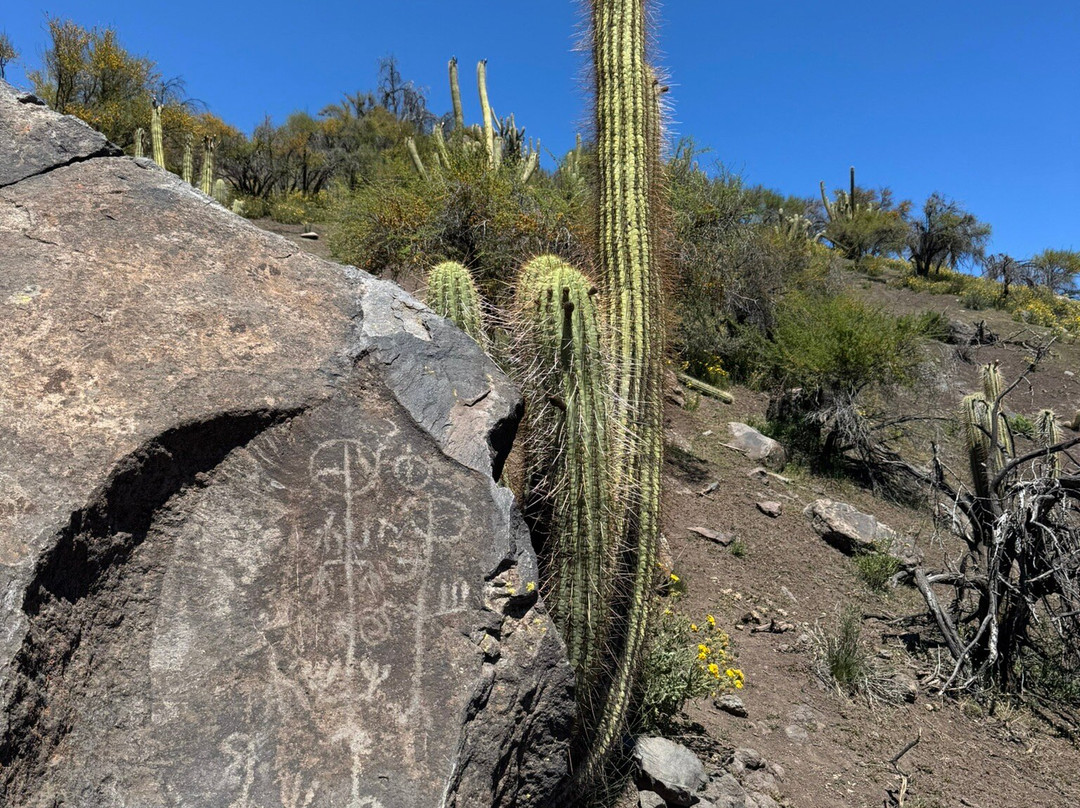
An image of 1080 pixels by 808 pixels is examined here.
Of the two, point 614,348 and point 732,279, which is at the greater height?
point 732,279

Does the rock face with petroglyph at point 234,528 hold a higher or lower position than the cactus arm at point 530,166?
lower

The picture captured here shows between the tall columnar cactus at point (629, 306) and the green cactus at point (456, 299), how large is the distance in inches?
24.6

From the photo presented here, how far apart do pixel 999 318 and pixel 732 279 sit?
34.0ft

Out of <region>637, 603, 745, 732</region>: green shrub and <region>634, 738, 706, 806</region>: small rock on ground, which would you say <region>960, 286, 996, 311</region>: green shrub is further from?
<region>634, 738, 706, 806</region>: small rock on ground

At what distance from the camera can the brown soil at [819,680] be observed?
3791 millimetres

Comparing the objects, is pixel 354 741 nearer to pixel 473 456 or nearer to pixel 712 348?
pixel 473 456

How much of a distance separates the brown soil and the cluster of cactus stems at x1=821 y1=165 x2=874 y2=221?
2180 centimetres

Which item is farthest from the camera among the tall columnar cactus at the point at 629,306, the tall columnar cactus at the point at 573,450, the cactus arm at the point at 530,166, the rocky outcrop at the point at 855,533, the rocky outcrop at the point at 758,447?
the cactus arm at the point at 530,166

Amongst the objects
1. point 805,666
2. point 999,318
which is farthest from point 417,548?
point 999,318

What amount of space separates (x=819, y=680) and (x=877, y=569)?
183cm

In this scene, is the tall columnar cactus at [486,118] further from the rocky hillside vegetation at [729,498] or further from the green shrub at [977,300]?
the green shrub at [977,300]

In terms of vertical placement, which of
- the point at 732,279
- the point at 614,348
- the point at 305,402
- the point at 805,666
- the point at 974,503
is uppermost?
the point at 732,279

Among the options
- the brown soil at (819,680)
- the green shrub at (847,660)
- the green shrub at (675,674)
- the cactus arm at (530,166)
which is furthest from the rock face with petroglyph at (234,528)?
the cactus arm at (530,166)

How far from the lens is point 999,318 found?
18.2 m
